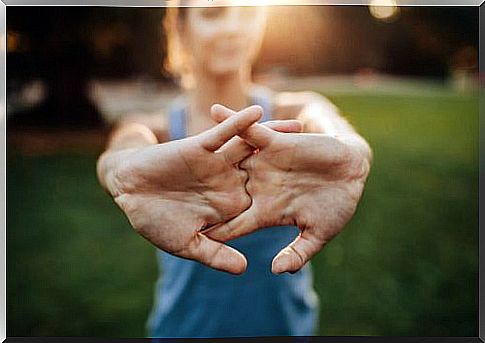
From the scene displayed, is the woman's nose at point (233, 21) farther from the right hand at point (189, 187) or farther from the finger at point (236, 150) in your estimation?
the finger at point (236, 150)

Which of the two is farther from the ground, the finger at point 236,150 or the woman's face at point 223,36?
the woman's face at point 223,36

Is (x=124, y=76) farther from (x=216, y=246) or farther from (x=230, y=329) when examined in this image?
(x=230, y=329)

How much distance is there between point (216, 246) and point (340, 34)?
0.88 meters

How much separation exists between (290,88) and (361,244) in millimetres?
624

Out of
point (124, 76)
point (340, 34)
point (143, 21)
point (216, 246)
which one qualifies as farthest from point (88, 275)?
point (340, 34)

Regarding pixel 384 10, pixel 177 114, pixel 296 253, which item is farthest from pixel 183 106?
pixel 384 10

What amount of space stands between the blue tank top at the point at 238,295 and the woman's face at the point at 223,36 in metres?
0.15

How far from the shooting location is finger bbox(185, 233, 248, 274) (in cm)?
309

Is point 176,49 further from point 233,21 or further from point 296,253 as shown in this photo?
point 296,253

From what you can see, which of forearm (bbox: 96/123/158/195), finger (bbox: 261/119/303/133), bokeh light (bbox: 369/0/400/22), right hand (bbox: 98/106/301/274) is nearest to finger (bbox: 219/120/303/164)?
right hand (bbox: 98/106/301/274)

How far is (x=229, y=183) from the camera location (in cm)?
307

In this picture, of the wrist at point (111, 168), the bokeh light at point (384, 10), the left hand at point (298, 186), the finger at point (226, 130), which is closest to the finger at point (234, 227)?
the left hand at point (298, 186)

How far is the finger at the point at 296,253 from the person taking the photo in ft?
10.3

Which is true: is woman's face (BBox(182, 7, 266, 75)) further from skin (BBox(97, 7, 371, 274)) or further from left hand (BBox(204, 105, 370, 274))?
left hand (BBox(204, 105, 370, 274))
